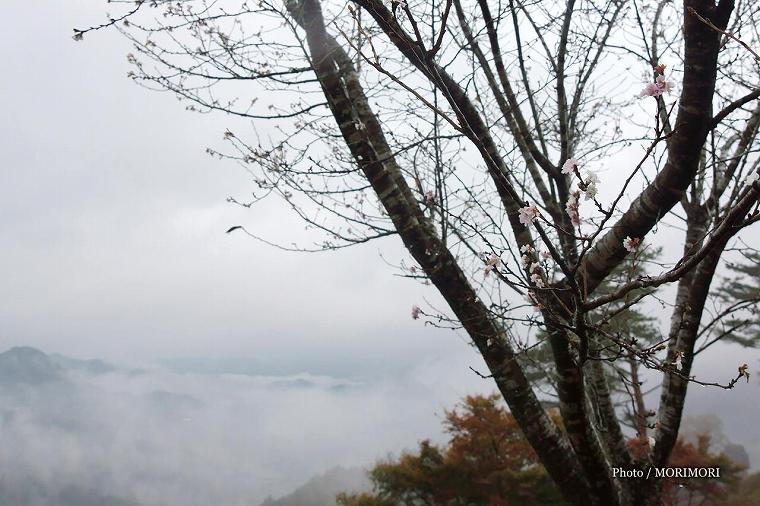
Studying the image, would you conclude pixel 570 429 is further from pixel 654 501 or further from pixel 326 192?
pixel 326 192

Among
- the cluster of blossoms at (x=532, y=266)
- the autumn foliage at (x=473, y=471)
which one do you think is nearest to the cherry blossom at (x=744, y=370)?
the cluster of blossoms at (x=532, y=266)

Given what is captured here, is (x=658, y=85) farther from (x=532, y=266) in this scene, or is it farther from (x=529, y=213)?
(x=532, y=266)

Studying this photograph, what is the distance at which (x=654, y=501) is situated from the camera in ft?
13.2

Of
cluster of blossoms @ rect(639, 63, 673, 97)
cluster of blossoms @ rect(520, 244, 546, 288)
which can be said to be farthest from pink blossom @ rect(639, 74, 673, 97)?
cluster of blossoms @ rect(520, 244, 546, 288)

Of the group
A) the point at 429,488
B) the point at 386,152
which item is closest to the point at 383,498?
the point at 429,488

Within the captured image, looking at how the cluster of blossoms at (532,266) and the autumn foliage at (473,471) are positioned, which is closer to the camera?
the cluster of blossoms at (532,266)

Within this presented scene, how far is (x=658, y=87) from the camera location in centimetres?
175

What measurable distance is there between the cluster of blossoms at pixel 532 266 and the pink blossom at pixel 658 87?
84 centimetres

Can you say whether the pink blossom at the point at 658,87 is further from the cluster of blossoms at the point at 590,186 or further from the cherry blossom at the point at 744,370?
the cherry blossom at the point at 744,370

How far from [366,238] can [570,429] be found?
2218 mm

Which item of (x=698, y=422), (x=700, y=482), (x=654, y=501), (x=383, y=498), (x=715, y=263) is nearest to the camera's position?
(x=715, y=263)

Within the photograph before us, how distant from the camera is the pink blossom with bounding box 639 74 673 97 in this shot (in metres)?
1.71

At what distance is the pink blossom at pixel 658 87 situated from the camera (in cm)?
171

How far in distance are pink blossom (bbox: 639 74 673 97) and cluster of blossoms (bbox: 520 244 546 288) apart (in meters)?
0.84
